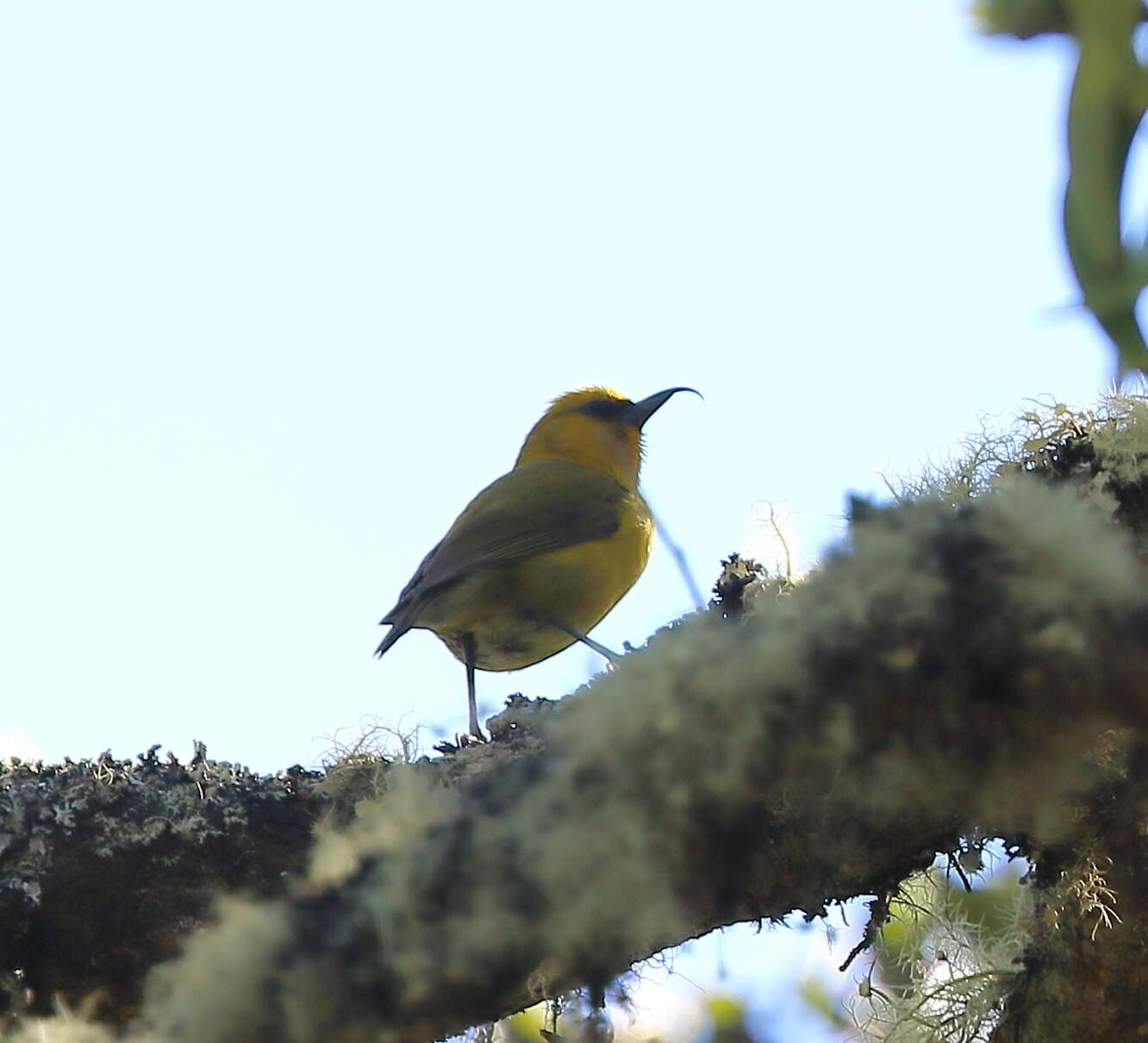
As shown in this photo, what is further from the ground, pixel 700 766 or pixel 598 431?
pixel 598 431

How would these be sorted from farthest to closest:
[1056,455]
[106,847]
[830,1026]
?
[830,1026], [106,847], [1056,455]

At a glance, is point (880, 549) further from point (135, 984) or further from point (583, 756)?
point (135, 984)

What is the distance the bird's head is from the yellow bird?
0.60 metres

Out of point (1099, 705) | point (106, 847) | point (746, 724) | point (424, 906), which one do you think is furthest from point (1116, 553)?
point (106, 847)

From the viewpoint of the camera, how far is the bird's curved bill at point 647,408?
5879 mm

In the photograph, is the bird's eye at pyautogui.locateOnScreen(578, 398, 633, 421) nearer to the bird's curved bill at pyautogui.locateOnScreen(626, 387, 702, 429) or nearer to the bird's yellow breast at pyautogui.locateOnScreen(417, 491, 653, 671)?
the bird's curved bill at pyautogui.locateOnScreen(626, 387, 702, 429)

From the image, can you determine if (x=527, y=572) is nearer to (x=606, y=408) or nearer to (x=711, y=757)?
(x=606, y=408)

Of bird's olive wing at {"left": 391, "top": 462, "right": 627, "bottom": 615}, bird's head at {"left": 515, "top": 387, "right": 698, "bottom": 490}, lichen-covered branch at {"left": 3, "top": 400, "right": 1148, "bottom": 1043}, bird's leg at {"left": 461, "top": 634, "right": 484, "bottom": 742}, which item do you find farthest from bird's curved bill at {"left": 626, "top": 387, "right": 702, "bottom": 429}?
lichen-covered branch at {"left": 3, "top": 400, "right": 1148, "bottom": 1043}

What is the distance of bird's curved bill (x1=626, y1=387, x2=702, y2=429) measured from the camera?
19.3ft

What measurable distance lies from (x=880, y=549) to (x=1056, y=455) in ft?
4.19

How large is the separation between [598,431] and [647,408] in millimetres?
239

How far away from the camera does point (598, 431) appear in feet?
19.1

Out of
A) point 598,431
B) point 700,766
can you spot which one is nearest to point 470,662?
point 598,431

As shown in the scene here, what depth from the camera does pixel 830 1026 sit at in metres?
3.02
